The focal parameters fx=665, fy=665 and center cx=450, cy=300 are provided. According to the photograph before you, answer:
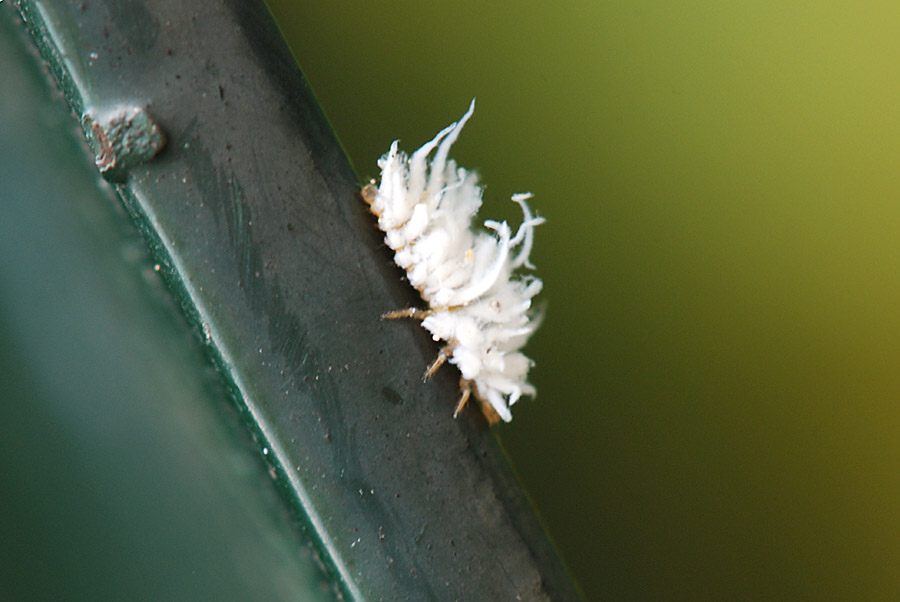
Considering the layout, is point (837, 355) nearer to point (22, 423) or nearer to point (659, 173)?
point (659, 173)

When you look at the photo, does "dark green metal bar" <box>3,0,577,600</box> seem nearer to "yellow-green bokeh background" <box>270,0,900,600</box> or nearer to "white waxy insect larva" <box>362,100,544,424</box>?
"white waxy insect larva" <box>362,100,544,424</box>

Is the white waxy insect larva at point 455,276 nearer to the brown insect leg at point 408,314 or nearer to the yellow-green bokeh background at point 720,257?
the brown insect leg at point 408,314

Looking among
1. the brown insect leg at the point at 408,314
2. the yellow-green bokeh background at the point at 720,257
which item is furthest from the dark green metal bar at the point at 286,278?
the yellow-green bokeh background at the point at 720,257

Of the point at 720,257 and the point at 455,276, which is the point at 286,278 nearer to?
the point at 455,276

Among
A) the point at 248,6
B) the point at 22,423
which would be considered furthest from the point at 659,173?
the point at 22,423

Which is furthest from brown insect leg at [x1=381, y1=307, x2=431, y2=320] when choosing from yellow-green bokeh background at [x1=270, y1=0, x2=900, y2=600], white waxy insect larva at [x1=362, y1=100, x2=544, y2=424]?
yellow-green bokeh background at [x1=270, y1=0, x2=900, y2=600]

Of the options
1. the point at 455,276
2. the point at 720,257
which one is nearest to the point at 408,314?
the point at 455,276
